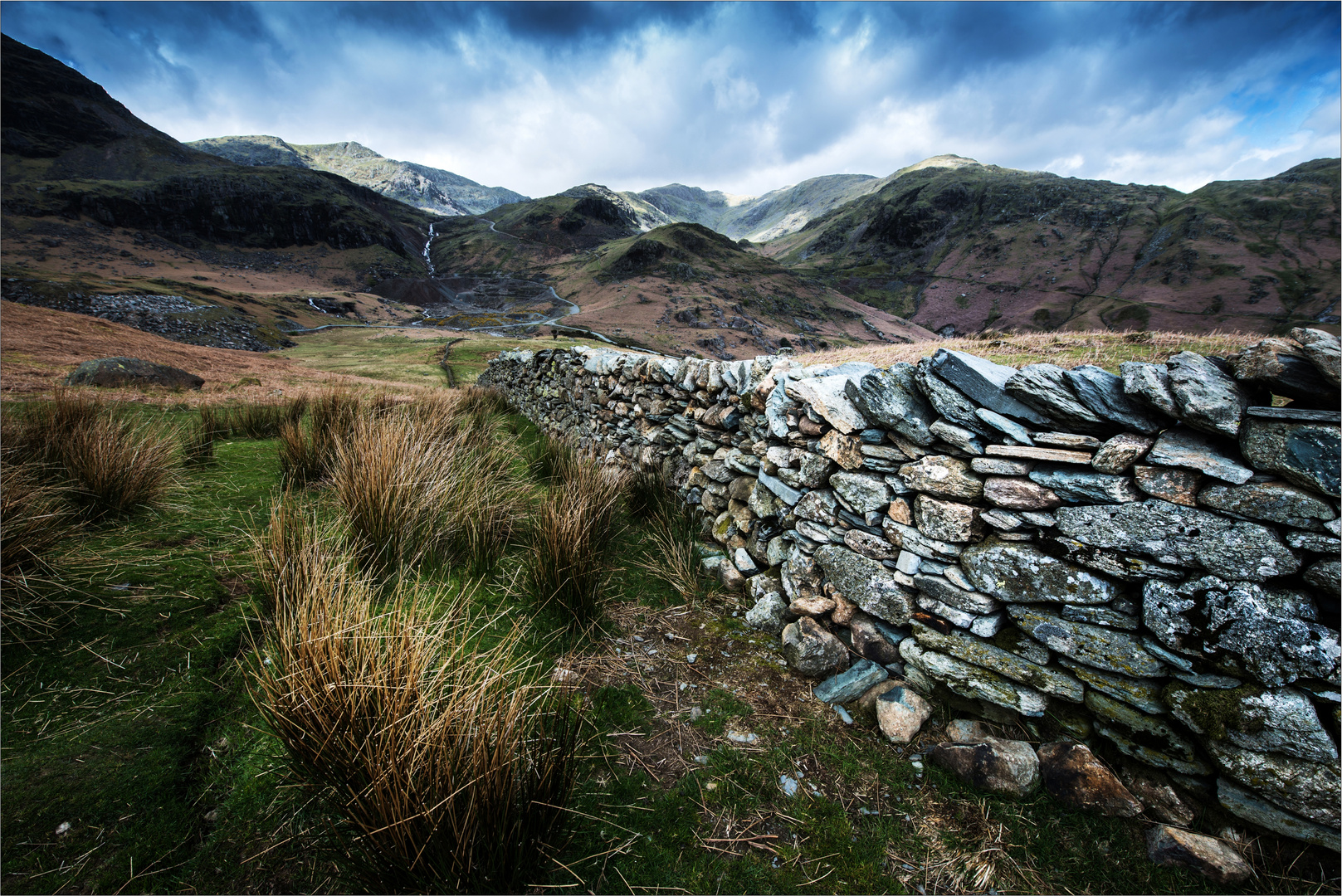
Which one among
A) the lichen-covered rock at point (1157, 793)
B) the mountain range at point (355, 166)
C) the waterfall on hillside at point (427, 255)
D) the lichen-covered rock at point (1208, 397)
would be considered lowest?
the lichen-covered rock at point (1157, 793)

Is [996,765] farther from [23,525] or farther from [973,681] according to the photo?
[23,525]

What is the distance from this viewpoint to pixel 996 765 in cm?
205

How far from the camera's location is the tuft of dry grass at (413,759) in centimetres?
129

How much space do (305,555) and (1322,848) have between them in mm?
4151

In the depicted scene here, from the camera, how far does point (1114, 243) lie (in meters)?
57.2

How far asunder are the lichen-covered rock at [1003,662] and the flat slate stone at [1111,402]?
3.78 ft

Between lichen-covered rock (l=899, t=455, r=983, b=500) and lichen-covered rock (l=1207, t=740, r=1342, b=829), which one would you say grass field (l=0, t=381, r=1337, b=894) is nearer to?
lichen-covered rock (l=1207, t=740, r=1342, b=829)

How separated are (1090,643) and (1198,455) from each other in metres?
0.89

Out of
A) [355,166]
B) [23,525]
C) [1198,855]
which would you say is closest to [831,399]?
[1198,855]

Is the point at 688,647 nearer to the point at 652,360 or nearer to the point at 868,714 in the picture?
the point at 868,714

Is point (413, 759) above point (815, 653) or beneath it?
above

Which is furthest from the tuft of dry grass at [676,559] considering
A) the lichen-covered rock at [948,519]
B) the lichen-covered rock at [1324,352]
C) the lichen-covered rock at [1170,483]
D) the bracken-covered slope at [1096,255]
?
the bracken-covered slope at [1096,255]

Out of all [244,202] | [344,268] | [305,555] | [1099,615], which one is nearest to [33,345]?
[305,555]

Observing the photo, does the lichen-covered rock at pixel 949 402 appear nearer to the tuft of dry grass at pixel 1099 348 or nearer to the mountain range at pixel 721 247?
the tuft of dry grass at pixel 1099 348
